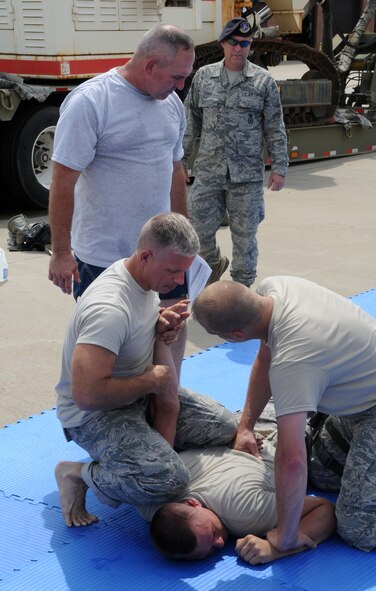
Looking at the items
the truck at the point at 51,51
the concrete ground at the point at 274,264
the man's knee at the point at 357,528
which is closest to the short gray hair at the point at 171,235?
the man's knee at the point at 357,528

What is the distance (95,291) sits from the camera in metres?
3.40

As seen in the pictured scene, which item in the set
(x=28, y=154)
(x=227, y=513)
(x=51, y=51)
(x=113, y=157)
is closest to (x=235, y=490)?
(x=227, y=513)

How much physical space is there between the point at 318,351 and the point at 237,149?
124 inches

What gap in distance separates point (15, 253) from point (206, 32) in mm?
4522

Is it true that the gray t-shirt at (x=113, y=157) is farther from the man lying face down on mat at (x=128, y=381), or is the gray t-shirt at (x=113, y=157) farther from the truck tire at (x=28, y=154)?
the truck tire at (x=28, y=154)

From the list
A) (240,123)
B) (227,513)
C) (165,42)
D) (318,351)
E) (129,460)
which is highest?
(165,42)

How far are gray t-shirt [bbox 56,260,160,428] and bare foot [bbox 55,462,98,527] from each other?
209mm

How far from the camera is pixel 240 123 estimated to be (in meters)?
6.12

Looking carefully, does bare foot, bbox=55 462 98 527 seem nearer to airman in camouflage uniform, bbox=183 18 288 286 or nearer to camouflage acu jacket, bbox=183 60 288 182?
airman in camouflage uniform, bbox=183 18 288 286

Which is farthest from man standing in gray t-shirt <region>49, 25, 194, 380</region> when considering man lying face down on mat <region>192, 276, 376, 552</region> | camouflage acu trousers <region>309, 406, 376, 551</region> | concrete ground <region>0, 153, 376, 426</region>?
camouflage acu trousers <region>309, 406, 376, 551</region>

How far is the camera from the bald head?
10.5 ft

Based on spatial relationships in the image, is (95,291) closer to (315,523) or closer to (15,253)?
(315,523)

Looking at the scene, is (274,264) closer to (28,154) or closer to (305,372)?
(28,154)

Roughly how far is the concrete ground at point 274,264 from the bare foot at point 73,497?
1.16 m
